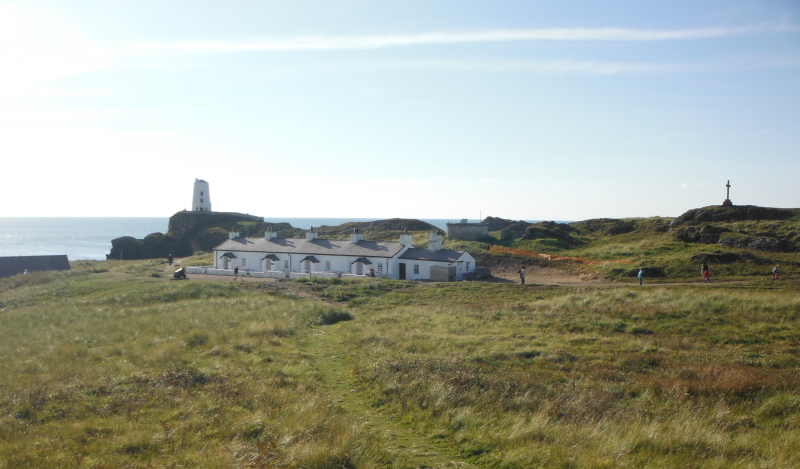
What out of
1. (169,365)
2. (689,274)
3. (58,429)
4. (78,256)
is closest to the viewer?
(58,429)

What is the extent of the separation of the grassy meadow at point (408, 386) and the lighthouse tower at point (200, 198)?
79462 mm

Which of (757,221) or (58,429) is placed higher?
(757,221)

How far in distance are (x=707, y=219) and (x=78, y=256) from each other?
133m

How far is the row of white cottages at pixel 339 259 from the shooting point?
47844mm

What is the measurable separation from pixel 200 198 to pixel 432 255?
72.2m

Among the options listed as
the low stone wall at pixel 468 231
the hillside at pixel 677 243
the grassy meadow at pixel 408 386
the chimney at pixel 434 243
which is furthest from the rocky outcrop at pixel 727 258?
the low stone wall at pixel 468 231

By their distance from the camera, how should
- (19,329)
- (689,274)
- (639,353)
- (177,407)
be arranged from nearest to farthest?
(177,407) → (639,353) → (19,329) → (689,274)

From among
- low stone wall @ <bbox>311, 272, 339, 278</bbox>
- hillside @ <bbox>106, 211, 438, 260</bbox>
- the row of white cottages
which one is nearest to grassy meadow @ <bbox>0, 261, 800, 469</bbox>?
the row of white cottages

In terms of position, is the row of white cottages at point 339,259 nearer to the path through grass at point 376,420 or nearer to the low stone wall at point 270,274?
the low stone wall at point 270,274

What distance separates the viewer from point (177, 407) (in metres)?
11.6

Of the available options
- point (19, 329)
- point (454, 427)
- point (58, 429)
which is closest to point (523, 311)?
point (454, 427)

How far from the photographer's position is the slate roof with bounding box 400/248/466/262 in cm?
4722

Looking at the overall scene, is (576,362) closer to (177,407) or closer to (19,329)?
(177,407)

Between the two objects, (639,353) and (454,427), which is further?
(639,353)
